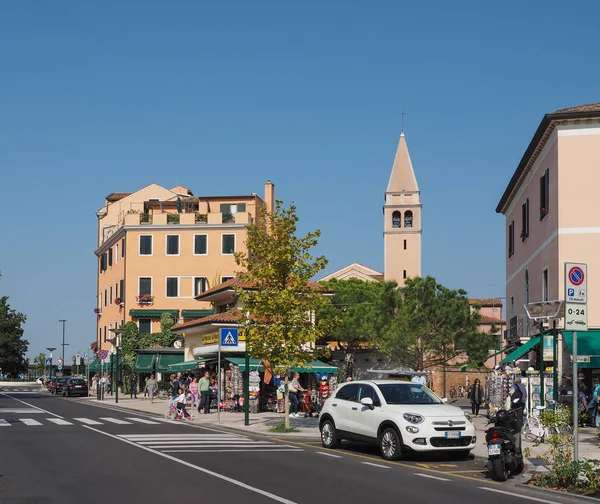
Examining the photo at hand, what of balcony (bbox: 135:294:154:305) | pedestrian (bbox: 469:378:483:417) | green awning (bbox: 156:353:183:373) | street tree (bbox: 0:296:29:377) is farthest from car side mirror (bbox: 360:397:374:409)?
street tree (bbox: 0:296:29:377)

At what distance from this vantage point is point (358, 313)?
5716 centimetres

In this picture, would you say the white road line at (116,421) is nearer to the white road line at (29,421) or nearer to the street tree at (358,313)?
the white road line at (29,421)

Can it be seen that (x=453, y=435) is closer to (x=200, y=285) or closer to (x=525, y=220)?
(x=525, y=220)

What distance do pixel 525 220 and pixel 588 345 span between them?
12482 millimetres

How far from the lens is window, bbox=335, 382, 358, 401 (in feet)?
66.5

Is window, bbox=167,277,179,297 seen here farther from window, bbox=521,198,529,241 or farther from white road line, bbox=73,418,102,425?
white road line, bbox=73,418,102,425

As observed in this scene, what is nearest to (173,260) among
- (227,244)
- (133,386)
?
(227,244)

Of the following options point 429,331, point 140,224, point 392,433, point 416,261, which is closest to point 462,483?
point 392,433

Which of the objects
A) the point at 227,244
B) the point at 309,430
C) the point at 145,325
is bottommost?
the point at 309,430

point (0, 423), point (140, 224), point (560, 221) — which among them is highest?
point (140, 224)

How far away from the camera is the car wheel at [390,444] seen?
18.1 meters

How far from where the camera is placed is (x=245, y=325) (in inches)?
1074

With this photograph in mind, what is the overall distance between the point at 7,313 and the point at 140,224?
31986 millimetres

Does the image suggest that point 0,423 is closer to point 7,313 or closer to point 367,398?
point 367,398
